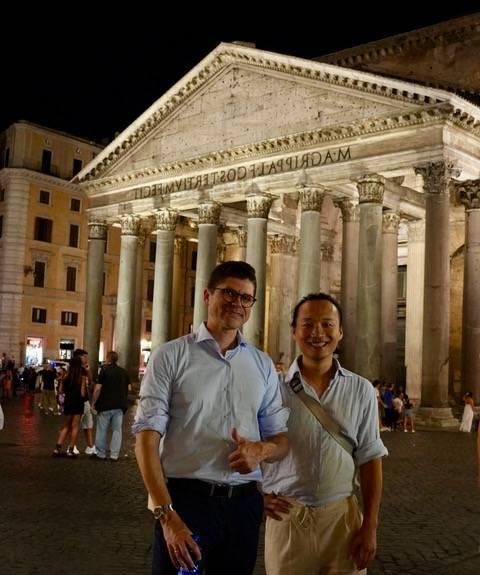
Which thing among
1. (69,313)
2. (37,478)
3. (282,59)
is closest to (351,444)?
(37,478)

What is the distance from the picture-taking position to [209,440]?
3.11 m

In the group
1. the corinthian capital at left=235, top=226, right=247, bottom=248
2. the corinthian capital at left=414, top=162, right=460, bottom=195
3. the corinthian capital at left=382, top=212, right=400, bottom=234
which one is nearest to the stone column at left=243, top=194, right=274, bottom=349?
the corinthian capital at left=382, top=212, right=400, bottom=234

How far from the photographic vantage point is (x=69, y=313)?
136 ft

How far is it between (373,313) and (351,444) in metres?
18.1

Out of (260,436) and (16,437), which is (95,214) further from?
(260,436)

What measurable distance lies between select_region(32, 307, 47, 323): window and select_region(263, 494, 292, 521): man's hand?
37897 millimetres

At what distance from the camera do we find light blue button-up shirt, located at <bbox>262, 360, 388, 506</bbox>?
3268 millimetres

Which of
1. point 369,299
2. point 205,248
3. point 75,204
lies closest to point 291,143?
point 205,248

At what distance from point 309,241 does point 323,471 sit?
65.0 feet

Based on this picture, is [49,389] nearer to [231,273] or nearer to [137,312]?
[137,312]

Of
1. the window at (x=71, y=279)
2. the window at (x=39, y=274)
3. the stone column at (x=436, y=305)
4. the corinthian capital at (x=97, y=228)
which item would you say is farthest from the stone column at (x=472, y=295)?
the window at (x=71, y=279)

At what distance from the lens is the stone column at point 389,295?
24.7m

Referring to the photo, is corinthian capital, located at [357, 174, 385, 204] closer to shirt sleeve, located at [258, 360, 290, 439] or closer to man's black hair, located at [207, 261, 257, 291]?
man's black hair, located at [207, 261, 257, 291]

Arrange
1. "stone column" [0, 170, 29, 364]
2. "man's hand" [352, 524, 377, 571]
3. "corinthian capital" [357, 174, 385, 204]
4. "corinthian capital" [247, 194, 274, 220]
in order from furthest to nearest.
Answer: "stone column" [0, 170, 29, 364], "corinthian capital" [247, 194, 274, 220], "corinthian capital" [357, 174, 385, 204], "man's hand" [352, 524, 377, 571]
